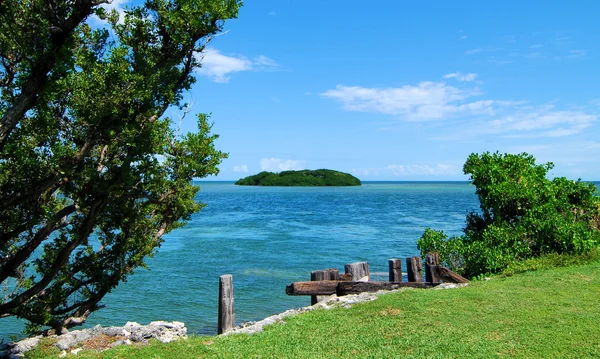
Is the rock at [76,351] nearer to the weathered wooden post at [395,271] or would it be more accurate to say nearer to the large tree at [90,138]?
the large tree at [90,138]

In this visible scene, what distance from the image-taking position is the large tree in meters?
8.55

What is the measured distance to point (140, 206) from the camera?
13117mm

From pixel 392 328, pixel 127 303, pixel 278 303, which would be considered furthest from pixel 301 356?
pixel 127 303

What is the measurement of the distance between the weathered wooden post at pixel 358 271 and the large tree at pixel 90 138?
17.3ft

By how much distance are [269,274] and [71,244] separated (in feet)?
51.0

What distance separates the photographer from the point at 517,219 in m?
19.2

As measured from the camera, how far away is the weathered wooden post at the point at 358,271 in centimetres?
1516

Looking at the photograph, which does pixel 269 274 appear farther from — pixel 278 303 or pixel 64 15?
pixel 64 15

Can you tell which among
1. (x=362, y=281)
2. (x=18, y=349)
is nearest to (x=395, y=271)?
(x=362, y=281)

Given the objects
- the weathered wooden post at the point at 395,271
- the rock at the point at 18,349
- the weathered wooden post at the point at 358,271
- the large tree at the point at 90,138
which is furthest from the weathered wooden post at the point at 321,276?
the rock at the point at 18,349

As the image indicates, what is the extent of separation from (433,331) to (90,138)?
810 cm

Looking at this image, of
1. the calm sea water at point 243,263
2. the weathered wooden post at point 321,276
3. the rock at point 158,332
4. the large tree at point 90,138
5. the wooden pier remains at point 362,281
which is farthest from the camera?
the calm sea water at point 243,263

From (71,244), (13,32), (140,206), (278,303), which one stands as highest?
(13,32)

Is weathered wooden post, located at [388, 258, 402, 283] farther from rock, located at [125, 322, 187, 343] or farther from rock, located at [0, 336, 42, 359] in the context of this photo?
rock, located at [0, 336, 42, 359]
